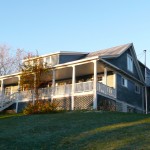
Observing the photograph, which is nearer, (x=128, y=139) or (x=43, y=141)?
(x=128, y=139)

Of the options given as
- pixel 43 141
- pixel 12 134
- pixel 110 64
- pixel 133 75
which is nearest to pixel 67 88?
pixel 110 64

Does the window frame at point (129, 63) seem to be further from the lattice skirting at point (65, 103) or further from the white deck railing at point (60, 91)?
the lattice skirting at point (65, 103)

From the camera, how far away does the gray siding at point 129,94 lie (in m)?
31.0

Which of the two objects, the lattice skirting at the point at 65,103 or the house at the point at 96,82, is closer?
the house at the point at 96,82

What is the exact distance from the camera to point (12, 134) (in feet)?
53.8

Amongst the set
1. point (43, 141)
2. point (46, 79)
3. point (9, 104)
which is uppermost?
point (46, 79)

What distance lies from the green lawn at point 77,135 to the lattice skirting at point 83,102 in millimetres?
7062

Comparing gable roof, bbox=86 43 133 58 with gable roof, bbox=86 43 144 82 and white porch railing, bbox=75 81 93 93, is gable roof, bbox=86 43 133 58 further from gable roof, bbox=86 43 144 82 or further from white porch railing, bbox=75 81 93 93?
white porch railing, bbox=75 81 93 93

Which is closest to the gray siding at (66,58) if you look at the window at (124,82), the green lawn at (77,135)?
the window at (124,82)

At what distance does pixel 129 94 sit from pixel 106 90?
5.68 m

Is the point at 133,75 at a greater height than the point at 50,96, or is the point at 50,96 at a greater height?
the point at 133,75

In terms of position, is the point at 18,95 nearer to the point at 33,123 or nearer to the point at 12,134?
the point at 33,123

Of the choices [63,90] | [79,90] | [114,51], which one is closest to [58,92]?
[63,90]

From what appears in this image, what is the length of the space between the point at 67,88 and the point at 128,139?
634 inches
